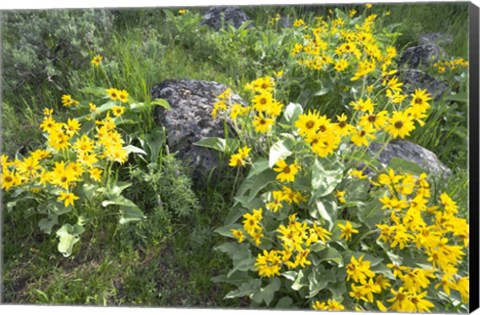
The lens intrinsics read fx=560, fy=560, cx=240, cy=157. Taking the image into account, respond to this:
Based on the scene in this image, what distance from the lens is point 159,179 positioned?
2.55m

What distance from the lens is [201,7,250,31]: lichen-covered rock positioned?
3186 millimetres

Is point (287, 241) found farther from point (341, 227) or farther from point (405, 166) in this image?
point (405, 166)

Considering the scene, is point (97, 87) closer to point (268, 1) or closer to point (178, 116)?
point (178, 116)

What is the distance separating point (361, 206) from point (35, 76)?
1.85m

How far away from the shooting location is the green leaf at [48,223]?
2.44 metres

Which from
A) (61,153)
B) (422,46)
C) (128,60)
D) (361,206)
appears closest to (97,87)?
(128,60)

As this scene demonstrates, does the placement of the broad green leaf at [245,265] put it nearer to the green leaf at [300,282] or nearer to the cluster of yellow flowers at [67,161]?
the green leaf at [300,282]

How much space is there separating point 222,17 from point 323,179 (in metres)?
1.47

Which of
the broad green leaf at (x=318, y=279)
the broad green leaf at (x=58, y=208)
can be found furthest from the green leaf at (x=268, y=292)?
the broad green leaf at (x=58, y=208)

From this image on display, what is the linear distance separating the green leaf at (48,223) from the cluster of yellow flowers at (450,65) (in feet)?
6.03

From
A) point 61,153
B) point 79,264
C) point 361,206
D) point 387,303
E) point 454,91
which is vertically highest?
point 454,91

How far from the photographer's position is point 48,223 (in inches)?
96.8

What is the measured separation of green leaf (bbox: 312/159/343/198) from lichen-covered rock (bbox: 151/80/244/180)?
59 cm

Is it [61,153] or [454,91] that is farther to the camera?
[61,153]
